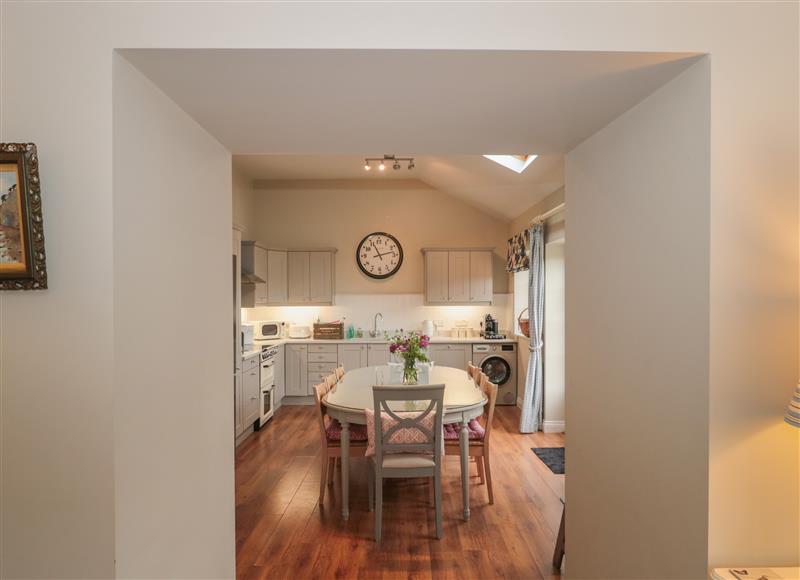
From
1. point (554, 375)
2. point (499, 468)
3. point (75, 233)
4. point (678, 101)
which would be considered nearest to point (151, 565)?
point (75, 233)

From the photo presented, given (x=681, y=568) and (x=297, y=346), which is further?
(x=297, y=346)

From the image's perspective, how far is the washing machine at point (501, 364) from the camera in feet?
19.2

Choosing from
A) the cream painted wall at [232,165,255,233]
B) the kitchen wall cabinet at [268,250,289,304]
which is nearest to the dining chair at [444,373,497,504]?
the kitchen wall cabinet at [268,250,289,304]

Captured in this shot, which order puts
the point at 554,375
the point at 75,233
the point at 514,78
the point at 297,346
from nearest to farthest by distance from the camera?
the point at 75,233
the point at 514,78
the point at 554,375
the point at 297,346

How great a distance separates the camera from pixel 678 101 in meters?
1.15

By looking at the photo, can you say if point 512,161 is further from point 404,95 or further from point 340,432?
point 404,95

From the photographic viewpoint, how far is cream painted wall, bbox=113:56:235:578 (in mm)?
1078

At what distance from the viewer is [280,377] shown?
19.3 feet

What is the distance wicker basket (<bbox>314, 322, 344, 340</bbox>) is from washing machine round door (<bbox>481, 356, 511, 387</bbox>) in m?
2.14

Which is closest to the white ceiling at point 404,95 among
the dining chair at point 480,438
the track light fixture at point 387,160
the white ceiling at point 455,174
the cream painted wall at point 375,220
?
Answer: the dining chair at point 480,438

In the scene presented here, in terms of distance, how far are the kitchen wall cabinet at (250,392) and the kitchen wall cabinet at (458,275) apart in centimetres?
264

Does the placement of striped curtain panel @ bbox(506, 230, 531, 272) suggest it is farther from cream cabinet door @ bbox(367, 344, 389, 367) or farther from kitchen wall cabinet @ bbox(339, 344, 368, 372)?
kitchen wall cabinet @ bbox(339, 344, 368, 372)

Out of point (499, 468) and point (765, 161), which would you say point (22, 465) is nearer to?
point (765, 161)

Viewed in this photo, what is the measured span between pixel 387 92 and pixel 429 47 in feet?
0.75
